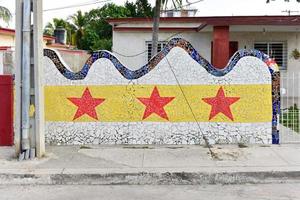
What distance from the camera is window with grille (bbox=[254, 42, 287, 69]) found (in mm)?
20938

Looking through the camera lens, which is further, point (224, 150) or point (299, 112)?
point (299, 112)

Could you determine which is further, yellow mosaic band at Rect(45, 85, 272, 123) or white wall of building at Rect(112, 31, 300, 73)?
white wall of building at Rect(112, 31, 300, 73)

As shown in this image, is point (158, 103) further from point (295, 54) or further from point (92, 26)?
point (92, 26)

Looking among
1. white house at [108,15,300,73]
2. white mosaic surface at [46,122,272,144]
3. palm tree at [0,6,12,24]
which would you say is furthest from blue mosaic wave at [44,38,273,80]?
palm tree at [0,6,12,24]

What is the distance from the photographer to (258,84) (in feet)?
32.5

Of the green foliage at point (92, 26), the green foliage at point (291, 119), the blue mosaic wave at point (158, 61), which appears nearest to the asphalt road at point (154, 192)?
the blue mosaic wave at point (158, 61)

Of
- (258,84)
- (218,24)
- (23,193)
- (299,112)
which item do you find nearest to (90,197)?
(23,193)

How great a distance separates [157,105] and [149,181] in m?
2.54

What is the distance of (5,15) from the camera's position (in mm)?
23984

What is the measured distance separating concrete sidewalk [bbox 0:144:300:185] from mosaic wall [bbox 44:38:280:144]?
36 cm

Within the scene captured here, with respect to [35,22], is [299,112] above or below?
below

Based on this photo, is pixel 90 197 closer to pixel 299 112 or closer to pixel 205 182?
pixel 205 182

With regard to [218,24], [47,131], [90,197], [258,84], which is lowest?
[90,197]

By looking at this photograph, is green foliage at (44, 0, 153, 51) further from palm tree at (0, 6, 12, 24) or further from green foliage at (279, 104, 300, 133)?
green foliage at (279, 104, 300, 133)
